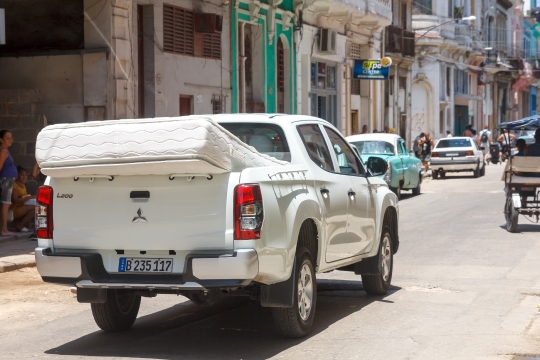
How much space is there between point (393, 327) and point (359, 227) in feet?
4.02

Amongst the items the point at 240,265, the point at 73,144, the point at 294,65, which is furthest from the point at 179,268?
the point at 294,65

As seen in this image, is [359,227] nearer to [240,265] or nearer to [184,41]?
[240,265]

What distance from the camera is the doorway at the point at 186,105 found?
23.5 metres

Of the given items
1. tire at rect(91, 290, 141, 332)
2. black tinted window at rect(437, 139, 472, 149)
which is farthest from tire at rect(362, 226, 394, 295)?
black tinted window at rect(437, 139, 472, 149)

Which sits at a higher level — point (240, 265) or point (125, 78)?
point (125, 78)

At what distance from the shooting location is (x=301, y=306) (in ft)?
25.7

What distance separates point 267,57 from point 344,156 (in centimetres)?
1914

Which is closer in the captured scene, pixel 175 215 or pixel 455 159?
pixel 175 215

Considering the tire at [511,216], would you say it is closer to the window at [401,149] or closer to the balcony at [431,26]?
the window at [401,149]

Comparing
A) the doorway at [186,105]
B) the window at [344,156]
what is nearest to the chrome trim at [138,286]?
the window at [344,156]

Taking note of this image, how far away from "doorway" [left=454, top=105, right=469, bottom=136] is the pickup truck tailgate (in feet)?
176

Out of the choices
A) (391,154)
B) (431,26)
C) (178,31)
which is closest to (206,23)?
(178,31)

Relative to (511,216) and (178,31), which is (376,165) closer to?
(511,216)

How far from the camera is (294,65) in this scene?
30547 millimetres
